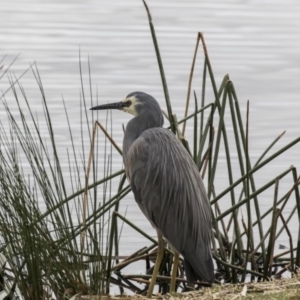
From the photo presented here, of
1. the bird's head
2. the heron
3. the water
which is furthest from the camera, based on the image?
the water

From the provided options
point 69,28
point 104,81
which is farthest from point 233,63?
point 69,28

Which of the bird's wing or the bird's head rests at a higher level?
the bird's head

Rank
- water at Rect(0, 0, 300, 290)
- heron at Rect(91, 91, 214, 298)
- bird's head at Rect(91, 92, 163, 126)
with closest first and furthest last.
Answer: heron at Rect(91, 91, 214, 298) → bird's head at Rect(91, 92, 163, 126) → water at Rect(0, 0, 300, 290)

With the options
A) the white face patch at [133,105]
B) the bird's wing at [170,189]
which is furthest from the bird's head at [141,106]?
the bird's wing at [170,189]

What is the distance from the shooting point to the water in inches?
357

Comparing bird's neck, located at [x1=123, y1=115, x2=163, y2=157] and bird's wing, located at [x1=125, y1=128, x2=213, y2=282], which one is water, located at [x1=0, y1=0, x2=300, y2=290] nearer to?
bird's neck, located at [x1=123, y1=115, x2=163, y2=157]

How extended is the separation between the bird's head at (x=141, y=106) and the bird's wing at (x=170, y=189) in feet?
0.41

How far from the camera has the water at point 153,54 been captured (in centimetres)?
907

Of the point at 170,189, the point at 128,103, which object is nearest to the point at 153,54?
the point at 128,103

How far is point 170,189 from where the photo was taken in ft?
18.9

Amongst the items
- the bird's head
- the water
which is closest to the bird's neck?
the bird's head

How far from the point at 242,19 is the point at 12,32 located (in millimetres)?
2941

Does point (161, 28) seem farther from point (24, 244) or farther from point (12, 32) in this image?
point (24, 244)

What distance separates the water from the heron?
1.24 metres
